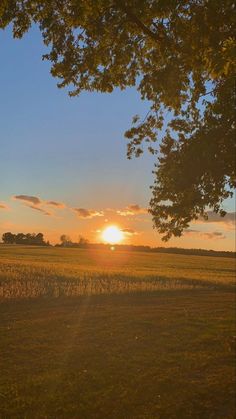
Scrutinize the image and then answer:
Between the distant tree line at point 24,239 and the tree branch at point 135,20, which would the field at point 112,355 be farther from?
the distant tree line at point 24,239

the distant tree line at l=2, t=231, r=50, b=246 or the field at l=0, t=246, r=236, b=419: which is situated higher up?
the distant tree line at l=2, t=231, r=50, b=246

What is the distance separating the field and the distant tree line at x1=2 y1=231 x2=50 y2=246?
265ft

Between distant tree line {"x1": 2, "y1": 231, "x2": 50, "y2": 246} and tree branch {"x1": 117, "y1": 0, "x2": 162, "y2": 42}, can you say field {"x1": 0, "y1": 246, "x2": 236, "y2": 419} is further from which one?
distant tree line {"x1": 2, "y1": 231, "x2": 50, "y2": 246}

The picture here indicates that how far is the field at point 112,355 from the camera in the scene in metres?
11.5

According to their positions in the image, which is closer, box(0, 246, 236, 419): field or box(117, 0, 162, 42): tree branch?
box(0, 246, 236, 419): field

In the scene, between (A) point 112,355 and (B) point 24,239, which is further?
(B) point 24,239

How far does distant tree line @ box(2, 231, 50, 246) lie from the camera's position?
11200cm

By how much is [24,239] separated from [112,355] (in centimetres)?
10458

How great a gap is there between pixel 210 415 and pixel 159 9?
29.4 ft

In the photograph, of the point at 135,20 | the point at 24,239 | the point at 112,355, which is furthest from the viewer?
the point at 24,239

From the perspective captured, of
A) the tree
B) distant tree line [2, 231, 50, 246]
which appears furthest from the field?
distant tree line [2, 231, 50, 246]

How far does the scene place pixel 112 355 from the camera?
53.1 ft

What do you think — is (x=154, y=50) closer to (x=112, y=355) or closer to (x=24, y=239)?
(x=112, y=355)

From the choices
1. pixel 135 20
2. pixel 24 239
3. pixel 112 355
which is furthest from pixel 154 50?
pixel 24 239
